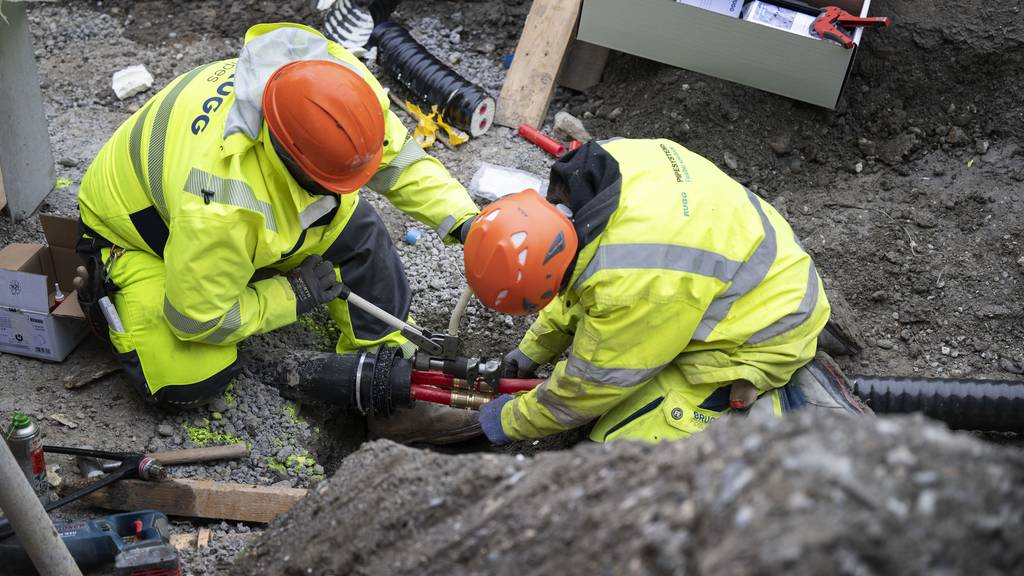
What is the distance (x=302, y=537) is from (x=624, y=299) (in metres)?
1.20

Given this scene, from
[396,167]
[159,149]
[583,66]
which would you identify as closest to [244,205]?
[159,149]

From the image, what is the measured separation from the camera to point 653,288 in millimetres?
2777

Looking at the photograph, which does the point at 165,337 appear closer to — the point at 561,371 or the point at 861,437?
the point at 561,371

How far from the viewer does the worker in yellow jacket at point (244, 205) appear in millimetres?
2982

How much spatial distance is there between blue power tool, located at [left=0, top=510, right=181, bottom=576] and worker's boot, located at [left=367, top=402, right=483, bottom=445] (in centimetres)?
123

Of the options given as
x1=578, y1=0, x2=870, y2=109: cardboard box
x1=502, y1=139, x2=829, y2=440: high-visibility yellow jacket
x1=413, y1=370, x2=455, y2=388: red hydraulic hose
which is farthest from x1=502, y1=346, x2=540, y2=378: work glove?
x1=578, y1=0, x2=870, y2=109: cardboard box

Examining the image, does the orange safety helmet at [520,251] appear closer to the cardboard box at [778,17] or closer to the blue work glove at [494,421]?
the blue work glove at [494,421]

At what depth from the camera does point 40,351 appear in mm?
3742

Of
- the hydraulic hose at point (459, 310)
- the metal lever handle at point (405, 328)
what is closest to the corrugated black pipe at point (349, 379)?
the metal lever handle at point (405, 328)

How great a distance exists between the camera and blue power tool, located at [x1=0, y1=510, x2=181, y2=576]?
2.56 metres

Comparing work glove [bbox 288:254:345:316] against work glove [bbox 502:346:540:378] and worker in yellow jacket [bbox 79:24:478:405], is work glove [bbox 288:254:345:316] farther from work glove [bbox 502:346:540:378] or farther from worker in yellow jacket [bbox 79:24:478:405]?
work glove [bbox 502:346:540:378]

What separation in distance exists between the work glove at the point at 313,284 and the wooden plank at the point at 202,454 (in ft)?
1.90

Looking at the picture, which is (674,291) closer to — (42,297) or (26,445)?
(26,445)

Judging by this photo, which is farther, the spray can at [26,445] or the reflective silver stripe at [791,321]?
the reflective silver stripe at [791,321]
